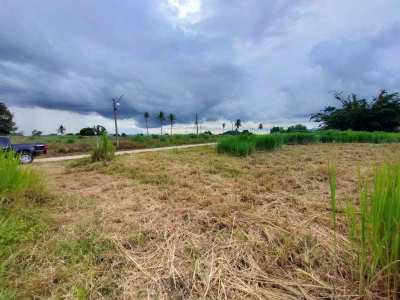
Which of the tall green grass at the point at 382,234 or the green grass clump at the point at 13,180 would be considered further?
the green grass clump at the point at 13,180

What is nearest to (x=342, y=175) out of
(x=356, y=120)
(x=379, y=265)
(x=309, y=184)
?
(x=309, y=184)

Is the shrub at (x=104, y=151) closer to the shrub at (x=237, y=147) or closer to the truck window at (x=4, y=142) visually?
the truck window at (x=4, y=142)

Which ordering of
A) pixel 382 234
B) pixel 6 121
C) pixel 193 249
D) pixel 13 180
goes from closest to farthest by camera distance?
pixel 382 234, pixel 193 249, pixel 13 180, pixel 6 121

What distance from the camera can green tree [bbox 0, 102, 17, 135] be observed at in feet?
89.8

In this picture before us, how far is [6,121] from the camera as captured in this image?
28.1 m

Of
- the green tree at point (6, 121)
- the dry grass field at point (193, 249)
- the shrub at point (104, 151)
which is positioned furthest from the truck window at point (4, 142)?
the green tree at point (6, 121)

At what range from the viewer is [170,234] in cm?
200

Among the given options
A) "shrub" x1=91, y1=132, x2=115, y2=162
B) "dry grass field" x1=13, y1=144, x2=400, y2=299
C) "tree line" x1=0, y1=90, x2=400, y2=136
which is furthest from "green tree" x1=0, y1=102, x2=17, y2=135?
"dry grass field" x1=13, y1=144, x2=400, y2=299

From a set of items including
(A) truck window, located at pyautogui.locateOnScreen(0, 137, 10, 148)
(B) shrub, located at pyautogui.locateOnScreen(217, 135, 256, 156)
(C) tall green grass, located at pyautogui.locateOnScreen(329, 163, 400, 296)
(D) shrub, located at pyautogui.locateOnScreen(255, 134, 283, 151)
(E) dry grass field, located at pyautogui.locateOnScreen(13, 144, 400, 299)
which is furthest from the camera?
(D) shrub, located at pyautogui.locateOnScreen(255, 134, 283, 151)

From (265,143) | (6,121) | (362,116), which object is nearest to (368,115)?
(362,116)

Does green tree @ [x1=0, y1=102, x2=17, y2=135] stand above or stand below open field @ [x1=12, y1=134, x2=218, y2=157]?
above

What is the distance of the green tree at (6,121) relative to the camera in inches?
1078

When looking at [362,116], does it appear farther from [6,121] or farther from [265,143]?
[6,121]

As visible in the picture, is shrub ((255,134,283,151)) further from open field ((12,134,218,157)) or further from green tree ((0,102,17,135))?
green tree ((0,102,17,135))
